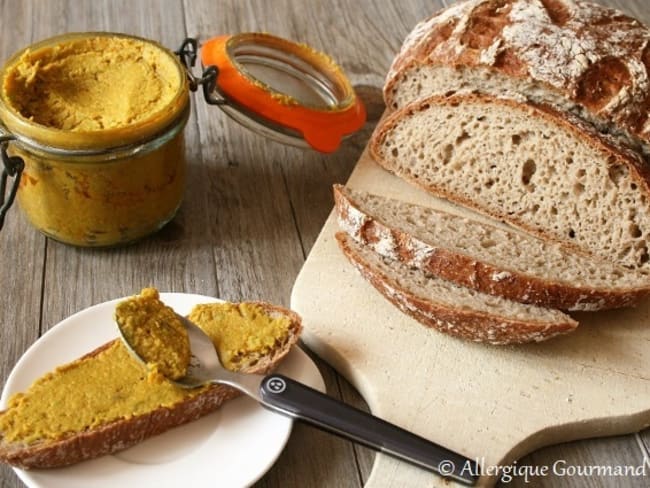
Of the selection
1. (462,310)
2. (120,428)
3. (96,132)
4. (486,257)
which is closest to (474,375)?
(462,310)

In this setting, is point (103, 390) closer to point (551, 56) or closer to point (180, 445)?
point (180, 445)

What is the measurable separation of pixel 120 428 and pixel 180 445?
0.14 meters

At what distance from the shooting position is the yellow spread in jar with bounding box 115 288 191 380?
176cm

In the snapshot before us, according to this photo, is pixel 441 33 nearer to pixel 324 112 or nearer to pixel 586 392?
pixel 324 112

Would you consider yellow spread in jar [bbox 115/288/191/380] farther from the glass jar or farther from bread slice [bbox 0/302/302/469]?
the glass jar

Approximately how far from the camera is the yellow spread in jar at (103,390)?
1.65 metres

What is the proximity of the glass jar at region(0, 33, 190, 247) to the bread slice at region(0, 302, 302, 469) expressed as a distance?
46 cm

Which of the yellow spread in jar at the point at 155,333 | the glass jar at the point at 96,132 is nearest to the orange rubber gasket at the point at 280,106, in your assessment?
the glass jar at the point at 96,132

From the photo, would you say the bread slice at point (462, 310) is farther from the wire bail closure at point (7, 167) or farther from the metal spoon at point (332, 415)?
the wire bail closure at point (7, 167)

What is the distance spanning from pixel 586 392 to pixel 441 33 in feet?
3.69

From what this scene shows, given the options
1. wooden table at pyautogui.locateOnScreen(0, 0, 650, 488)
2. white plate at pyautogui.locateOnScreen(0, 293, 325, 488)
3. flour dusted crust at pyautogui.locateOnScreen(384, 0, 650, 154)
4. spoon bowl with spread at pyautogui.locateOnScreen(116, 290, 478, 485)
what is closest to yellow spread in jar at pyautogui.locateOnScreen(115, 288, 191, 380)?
spoon bowl with spread at pyautogui.locateOnScreen(116, 290, 478, 485)

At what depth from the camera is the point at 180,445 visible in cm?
175

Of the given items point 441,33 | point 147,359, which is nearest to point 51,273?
point 147,359

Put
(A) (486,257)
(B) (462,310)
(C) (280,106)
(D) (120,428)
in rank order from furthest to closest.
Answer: (C) (280,106) → (A) (486,257) → (B) (462,310) → (D) (120,428)
